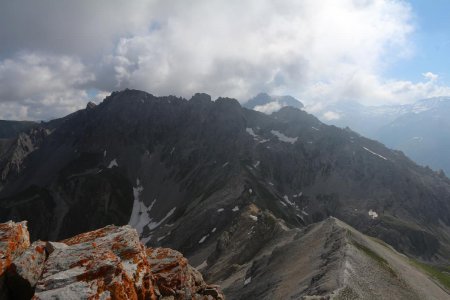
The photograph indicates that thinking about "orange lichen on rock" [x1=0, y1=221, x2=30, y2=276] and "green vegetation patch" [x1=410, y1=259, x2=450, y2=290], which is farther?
"green vegetation patch" [x1=410, y1=259, x2=450, y2=290]

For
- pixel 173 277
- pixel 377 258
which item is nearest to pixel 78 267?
pixel 173 277

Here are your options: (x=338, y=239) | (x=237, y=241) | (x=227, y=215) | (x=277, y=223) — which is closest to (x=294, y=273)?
(x=338, y=239)

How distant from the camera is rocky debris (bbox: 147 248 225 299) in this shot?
25.9 m

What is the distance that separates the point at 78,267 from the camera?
19266 millimetres

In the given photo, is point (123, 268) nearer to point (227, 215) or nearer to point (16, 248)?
point (16, 248)

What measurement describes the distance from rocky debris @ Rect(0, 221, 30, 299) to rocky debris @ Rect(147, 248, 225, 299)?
319 inches

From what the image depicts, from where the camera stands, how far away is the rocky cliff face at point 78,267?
18.1 m

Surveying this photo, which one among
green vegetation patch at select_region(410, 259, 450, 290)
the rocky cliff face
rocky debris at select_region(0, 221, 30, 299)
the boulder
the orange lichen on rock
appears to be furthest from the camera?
green vegetation patch at select_region(410, 259, 450, 290)

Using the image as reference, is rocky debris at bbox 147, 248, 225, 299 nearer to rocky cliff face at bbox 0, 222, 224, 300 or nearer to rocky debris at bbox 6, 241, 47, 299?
rocky cliff face at bbox 0, 222, 224, 300

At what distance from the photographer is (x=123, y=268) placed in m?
20.1

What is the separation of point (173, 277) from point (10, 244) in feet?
33.4

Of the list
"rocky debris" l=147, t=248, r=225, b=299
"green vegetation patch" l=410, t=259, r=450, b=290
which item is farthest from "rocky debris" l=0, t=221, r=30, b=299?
"green vegetation patch" l=410, t=259, r=450, b=290

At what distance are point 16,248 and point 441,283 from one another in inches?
2252

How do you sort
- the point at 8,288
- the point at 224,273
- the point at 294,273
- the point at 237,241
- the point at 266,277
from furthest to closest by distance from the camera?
the point at 237,241
the point at 224,273
the point at 266,277
the point at 294,273
the point at 8,288
